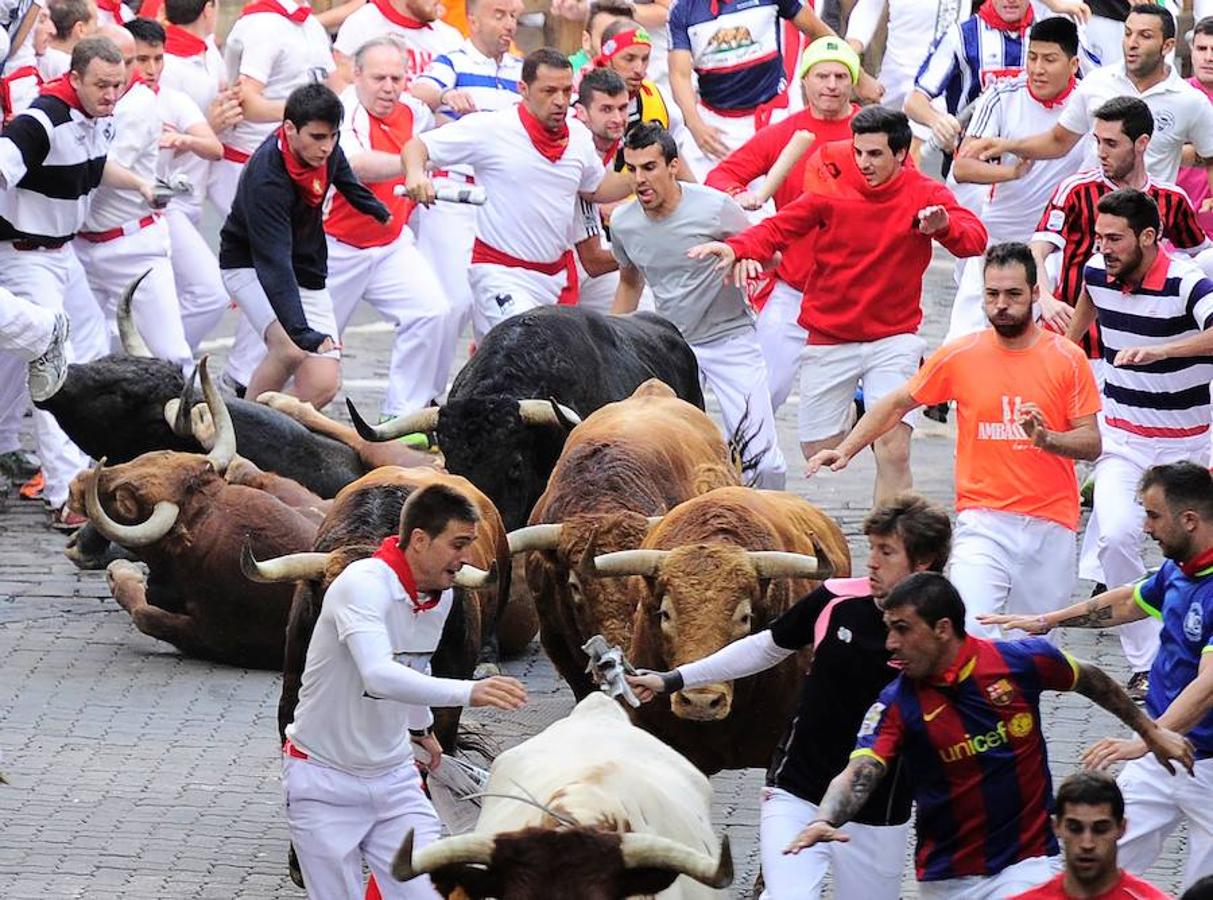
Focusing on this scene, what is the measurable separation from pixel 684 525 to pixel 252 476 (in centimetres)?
348

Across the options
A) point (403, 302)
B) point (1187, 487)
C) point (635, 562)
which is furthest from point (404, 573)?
point (403, 302)

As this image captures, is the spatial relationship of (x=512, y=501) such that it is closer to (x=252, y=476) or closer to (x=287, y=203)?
(x=252, y=476)

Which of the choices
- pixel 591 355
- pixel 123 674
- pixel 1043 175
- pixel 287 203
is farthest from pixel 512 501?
pixel 1043 175

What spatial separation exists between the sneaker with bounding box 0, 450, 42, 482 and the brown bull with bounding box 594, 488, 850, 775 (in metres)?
6.50

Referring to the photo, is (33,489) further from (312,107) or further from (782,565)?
(782,565)

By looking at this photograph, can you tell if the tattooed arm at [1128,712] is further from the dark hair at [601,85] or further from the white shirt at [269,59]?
the white shirt at [269,59]

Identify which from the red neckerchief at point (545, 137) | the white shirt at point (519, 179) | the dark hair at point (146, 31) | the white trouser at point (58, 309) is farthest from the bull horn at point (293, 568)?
the dark hair at point (146, 31)

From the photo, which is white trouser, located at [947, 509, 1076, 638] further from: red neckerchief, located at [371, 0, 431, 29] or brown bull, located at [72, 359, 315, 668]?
red neckerchief, located at [371, 0, 431, 29]

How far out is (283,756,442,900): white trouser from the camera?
25.1 feet

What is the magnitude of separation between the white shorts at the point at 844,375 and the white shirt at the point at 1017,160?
6.70ft

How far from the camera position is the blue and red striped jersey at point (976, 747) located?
6812mm

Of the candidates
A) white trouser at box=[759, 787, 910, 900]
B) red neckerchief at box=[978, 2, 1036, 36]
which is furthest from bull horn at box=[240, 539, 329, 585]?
red neckerchief at box=[978, 2, 1036, 36]

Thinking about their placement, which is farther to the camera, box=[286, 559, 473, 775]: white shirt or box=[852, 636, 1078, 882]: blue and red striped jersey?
box=[286, 559, 473, 775]: white shirt

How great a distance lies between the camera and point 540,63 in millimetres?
13883
